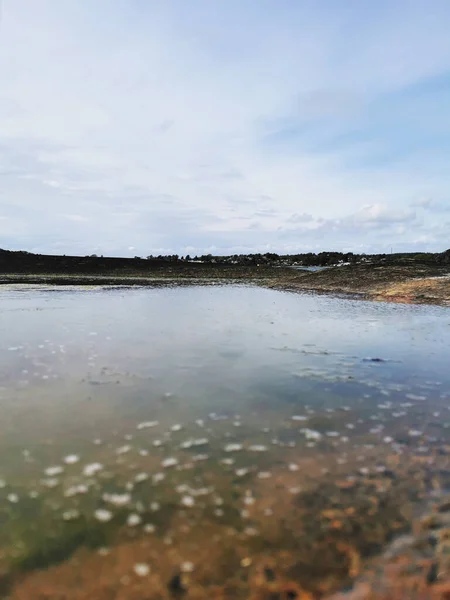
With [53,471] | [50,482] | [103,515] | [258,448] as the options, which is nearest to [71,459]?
[53,471]

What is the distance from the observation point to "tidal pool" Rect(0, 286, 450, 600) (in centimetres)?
456

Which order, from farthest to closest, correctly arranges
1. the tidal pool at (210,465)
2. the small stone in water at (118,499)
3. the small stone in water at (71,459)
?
the small stone in water at (71,459)
the small stone in water at (118,499)
the tidal pool at (210,465)

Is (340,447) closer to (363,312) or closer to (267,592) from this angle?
(267,592)

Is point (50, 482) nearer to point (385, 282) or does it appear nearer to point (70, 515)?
point (70, 515)

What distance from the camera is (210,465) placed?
6.71 meters

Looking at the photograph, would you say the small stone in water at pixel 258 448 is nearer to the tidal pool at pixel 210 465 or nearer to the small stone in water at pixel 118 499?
the tidal pool at pixel 210 465

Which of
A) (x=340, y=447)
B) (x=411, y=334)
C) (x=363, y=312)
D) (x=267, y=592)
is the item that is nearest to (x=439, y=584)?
(x=267, y=592)

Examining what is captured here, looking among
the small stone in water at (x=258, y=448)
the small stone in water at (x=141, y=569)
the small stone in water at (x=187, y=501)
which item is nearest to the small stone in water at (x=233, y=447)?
the small stone in water at (x=258, y=448)

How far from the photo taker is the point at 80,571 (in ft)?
14.6

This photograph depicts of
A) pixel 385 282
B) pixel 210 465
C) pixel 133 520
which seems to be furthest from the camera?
pixel 385 282

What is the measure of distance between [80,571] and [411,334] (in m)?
16.6

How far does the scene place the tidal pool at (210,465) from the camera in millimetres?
4562

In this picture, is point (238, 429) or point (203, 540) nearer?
point (203, 540)

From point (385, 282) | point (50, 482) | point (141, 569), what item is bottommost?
point (141, 569)
